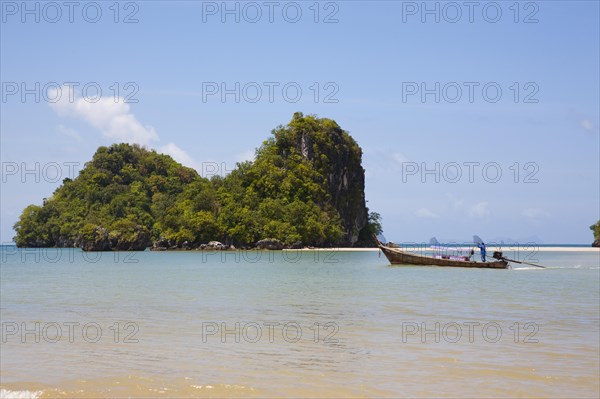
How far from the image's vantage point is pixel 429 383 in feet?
27.8

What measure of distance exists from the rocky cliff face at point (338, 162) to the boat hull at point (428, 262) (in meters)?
47.2

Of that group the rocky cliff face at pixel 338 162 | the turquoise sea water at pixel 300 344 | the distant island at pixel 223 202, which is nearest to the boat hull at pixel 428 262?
the turquoise sea water at pixel 300 344

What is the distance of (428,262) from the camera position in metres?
39.3

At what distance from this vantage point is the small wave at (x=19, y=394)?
7.71 metres

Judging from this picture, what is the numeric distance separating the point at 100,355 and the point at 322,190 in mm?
76534

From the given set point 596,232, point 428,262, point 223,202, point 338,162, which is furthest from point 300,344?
point 596,232

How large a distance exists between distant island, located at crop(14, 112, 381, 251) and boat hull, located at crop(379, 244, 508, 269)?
3460 centimetres

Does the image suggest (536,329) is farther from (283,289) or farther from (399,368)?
(283,289)

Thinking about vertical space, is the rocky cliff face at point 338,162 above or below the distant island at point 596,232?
above

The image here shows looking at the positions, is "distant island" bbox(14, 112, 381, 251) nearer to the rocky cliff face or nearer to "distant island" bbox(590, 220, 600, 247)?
the rocky cliff face

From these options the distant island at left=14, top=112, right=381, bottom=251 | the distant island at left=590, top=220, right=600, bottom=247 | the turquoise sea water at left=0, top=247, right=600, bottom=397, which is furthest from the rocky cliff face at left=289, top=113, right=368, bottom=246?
the turquoise sea water at left=0, top=247, right=600, bottom=397

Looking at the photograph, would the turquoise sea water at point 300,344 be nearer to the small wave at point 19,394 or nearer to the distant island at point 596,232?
the small wave at point 19,394

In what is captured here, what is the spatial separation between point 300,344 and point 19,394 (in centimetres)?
488

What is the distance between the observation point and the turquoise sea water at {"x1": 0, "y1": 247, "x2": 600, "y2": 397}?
836 cm
